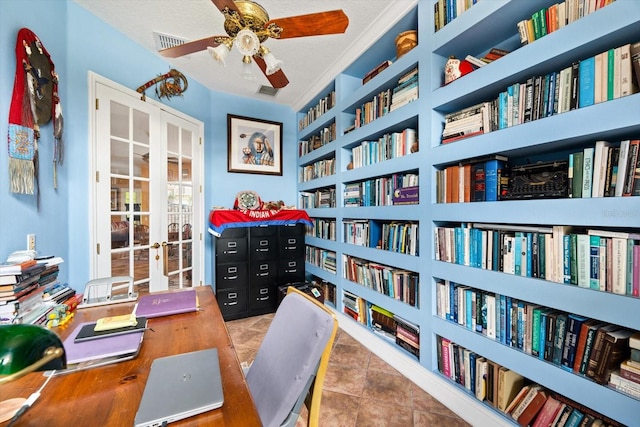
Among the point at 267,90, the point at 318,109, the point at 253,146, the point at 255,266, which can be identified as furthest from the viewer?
the point at 253,146

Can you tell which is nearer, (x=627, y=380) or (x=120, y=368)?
(x=120, y=368)

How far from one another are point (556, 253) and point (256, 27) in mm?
1951

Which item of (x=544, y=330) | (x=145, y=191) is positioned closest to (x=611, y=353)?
(x=544, y=330)

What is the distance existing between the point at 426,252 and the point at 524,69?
3.75 feet

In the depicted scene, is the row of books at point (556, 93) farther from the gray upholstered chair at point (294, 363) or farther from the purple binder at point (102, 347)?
the purple binder at point (102, 347)

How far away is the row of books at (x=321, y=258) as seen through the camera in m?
2.94

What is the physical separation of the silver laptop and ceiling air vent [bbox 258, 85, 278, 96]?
3.22 metres

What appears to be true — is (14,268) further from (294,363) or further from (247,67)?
(247,67)

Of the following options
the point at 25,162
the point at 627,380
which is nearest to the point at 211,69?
the point at 25,162

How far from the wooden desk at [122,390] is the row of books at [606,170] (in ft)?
5.11

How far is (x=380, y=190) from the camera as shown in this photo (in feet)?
7.44

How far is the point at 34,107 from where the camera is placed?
1.50 meters

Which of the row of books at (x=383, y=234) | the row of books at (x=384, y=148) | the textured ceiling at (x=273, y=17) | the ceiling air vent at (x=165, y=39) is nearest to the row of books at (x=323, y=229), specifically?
the row of books at (x=383, y=234)

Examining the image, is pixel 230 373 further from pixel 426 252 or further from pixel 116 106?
pixel 116 106
